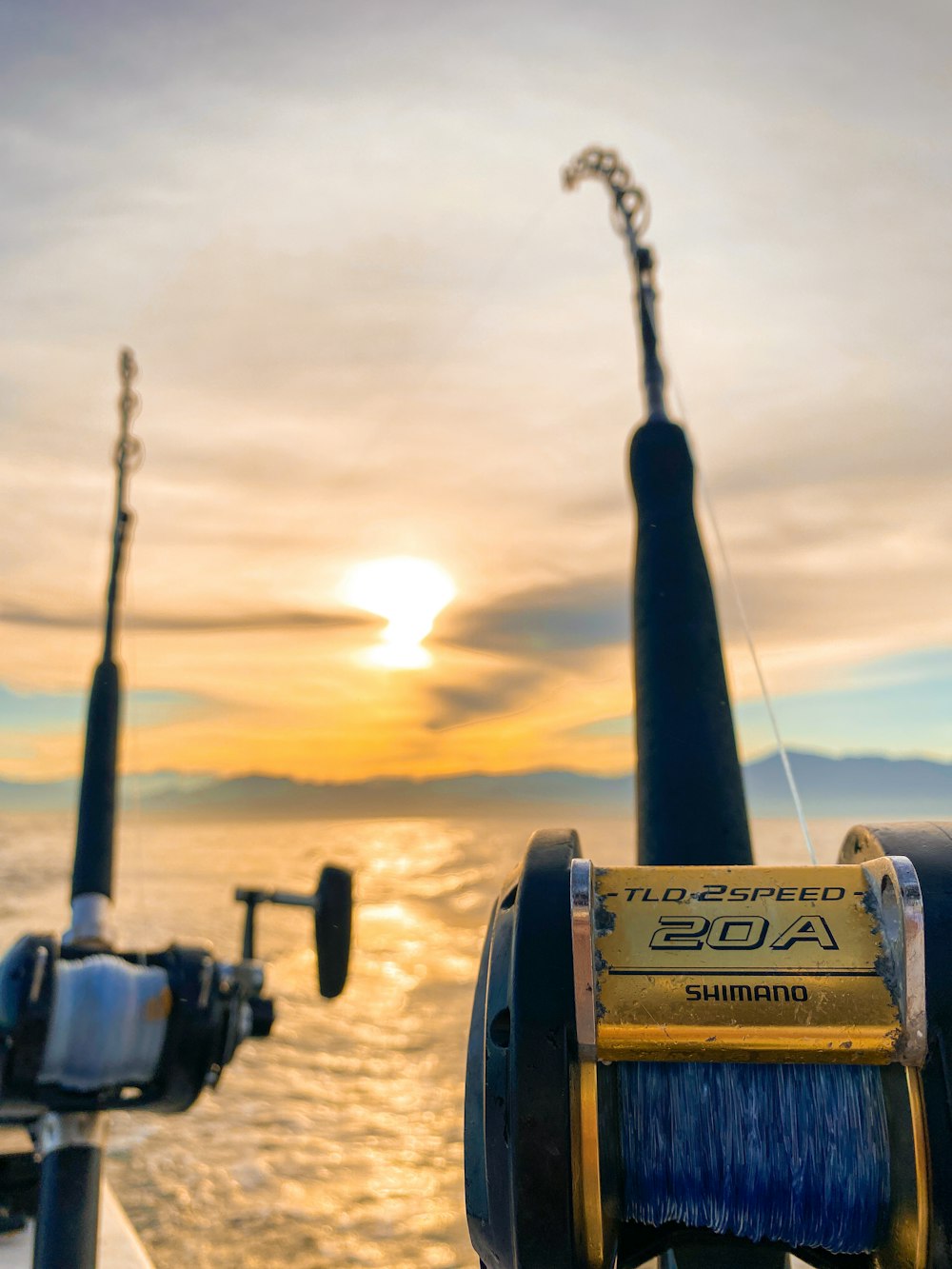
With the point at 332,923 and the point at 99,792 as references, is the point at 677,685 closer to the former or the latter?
the point at 332,923

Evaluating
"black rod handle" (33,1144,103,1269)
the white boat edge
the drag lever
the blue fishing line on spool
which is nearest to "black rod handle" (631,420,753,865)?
the blue fishing line on spool

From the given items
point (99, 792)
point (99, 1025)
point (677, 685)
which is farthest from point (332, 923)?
point (677, 685)

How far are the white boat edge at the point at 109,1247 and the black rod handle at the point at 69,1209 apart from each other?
2369 mm

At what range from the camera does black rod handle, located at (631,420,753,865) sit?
2961mm

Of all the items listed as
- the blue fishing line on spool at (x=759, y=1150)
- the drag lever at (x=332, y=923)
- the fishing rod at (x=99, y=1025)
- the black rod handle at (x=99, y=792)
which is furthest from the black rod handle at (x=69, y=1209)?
the blue fishing line on spool at (x=759, y=1150)

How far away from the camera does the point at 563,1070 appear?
177 centimetres

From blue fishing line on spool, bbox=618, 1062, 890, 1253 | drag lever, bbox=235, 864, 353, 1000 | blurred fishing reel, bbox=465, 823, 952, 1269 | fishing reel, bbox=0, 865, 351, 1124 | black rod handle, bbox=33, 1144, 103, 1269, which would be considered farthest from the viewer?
drag lever, bbox=235, 864, 353, 1000

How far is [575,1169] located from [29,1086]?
283cm

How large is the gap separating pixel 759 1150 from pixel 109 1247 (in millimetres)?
7970

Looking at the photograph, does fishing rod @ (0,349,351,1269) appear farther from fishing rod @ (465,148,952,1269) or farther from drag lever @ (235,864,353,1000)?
fishing rod @ (465,148,952,1269)

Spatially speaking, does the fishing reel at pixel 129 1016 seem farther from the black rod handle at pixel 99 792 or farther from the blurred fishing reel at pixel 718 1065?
the blurred fishing reel at pixel 718 1065

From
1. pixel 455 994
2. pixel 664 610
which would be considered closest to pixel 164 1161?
pixel 455 994

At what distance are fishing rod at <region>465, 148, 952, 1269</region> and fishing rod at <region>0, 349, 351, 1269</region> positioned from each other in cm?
237

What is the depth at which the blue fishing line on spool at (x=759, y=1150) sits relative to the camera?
186 centimetres
